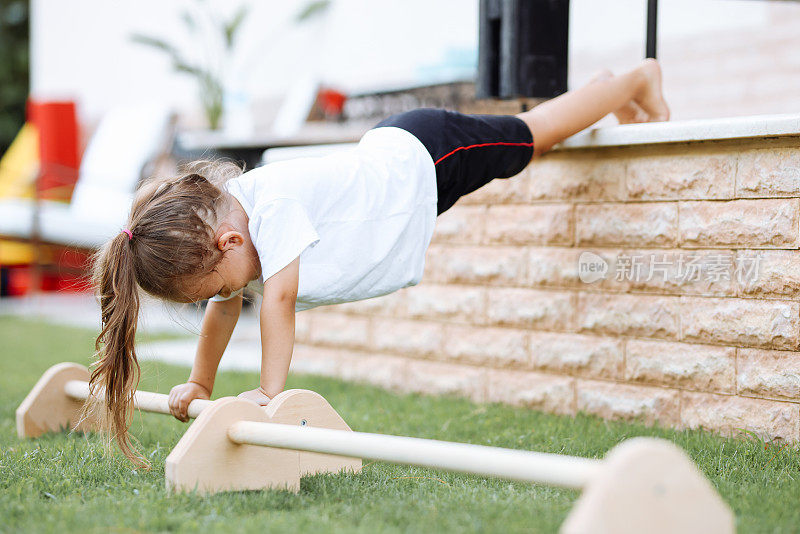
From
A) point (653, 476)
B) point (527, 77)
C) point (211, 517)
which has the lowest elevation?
point (211, 517)

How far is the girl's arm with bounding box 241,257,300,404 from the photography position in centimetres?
190

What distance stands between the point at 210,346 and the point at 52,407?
23.9 inches

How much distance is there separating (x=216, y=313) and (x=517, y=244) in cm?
112

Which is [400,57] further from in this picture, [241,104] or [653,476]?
[653,476]

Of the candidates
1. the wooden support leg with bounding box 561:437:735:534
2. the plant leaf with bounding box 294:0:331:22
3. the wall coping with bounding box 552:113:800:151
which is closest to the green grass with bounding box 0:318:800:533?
the wooden support leg with bounding box 561:437:735:534

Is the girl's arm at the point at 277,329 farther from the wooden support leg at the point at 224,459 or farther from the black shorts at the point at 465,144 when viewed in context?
the black shorts at the point at 465,144

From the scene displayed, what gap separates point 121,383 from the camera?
6.50ft

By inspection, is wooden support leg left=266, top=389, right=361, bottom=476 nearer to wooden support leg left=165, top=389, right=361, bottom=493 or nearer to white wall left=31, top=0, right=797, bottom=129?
wooden support leg left=165, top=389, right=361, bottom=493

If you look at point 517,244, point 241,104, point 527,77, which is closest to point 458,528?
point 517,244

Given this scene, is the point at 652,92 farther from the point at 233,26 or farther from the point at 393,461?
the point at 233,26

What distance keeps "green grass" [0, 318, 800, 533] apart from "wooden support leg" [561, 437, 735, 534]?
25 cm

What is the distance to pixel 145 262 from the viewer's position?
193cm

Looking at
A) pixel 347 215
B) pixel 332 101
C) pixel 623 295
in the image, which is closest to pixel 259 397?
pixel 347 215

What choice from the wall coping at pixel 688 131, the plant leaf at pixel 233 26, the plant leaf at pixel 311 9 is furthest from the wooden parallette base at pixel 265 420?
the plant leaf at pixel 233 26
